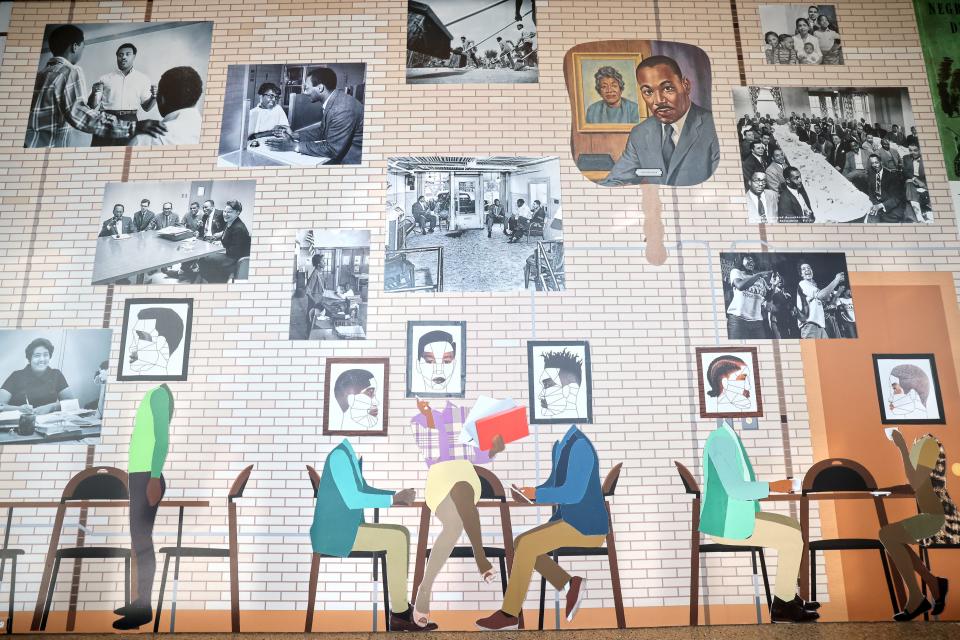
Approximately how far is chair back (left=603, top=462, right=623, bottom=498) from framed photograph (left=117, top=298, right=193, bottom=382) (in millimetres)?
2776

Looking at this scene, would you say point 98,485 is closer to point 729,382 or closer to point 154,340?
point 154,340

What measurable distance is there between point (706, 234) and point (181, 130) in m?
3.74

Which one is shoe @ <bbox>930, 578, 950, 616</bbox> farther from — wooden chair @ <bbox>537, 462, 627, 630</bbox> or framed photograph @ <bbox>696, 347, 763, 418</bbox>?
wooden chair @ <bbox>537, 462, 627, 630</bbox>

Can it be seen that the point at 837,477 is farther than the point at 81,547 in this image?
Yes

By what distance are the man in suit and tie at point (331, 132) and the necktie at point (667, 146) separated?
2126 millimetres

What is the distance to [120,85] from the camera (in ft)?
16.2

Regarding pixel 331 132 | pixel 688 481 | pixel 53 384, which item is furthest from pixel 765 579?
pixel 53 384

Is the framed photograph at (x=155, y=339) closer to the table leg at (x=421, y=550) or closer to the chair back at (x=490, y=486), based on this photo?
the table leg at (x=421, y=550)

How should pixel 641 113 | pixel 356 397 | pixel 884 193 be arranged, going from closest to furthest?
pixel 356 397, pixel 884 193, pixel 641 113

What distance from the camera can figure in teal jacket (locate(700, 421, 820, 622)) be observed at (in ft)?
13.5

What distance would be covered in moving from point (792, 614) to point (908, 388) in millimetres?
1654

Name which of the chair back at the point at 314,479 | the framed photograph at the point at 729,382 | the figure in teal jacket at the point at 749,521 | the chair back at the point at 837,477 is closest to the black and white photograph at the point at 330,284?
the chair back at the point at 314,479

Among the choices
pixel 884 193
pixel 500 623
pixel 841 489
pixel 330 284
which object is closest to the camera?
pixel 500 623

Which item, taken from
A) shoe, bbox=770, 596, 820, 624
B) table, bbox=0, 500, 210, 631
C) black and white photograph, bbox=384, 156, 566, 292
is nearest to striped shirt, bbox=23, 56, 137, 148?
black and white photograph, bbox=384, 156, 566, 292
